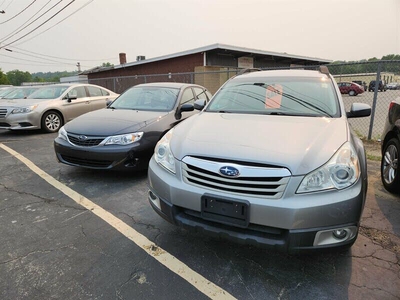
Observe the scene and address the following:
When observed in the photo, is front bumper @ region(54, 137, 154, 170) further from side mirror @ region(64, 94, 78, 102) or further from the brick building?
the brick building

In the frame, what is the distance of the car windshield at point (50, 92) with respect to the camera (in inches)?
326

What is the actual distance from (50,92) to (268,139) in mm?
8461

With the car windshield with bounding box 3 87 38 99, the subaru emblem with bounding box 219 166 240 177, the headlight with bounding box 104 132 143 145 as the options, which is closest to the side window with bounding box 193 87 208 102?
the headlight with bounding box 104 132 143 145

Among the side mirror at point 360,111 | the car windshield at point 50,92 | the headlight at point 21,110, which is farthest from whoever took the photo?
the car windshield at point 50,92

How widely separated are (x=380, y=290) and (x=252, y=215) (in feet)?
3.72

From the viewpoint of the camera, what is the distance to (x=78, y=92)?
28.0 feet

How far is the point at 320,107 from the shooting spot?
288 centimetres

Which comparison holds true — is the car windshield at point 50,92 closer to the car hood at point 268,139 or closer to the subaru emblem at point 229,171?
the car hood at point 268,139

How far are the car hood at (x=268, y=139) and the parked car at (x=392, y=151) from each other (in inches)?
60.8

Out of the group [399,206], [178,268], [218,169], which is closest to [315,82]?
[399,206]

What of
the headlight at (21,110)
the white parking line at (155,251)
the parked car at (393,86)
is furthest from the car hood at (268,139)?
the headlight at (21,110)

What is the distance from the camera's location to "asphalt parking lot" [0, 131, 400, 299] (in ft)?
6.45

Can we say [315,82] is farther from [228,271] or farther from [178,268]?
[178,268]

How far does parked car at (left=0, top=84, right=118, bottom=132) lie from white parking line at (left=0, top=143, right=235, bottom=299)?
12.5ft
